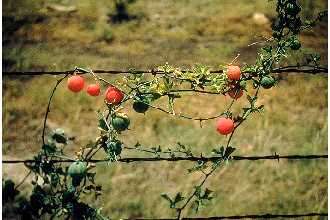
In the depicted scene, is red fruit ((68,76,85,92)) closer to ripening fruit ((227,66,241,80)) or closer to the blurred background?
ripening fruit ((227,66,241,80))

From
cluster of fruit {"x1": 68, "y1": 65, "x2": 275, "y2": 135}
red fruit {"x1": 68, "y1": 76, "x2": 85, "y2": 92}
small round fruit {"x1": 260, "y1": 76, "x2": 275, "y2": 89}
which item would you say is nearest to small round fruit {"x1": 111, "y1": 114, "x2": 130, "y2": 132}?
cluster of fruit {"x1": 68, "y1": 65, "x2": 275, "y2": 135}

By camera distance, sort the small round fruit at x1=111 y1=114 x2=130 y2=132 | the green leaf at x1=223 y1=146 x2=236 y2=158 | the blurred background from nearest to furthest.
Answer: the small round fruit at x1=111 y1=114 x2=130 y2=132, the green leaf at x1=223 y1=146 x2=236 y2=158, the blurred background

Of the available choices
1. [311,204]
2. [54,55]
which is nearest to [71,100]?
[54,55]

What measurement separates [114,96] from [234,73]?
519 millimetres

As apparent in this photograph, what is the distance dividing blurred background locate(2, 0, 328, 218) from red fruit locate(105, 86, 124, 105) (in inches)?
29.5

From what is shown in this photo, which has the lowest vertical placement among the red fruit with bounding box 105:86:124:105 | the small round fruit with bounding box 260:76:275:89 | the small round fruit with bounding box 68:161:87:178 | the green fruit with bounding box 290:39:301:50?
the small round fruit with bounding box 68:161:87:178

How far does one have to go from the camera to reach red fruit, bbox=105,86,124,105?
2.17 m

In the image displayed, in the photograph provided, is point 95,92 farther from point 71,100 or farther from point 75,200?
point 71,100

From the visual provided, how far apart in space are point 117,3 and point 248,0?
1800 millimetres

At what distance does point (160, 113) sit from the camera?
4.95 meters

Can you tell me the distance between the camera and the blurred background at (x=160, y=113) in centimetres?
404

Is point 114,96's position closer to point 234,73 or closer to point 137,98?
point 137,98

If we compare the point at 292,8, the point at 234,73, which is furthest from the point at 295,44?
the point at 234,73

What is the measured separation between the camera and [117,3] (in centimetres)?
691
